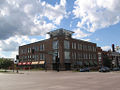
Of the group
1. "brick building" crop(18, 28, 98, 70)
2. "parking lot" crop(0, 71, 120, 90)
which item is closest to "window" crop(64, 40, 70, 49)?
"brick building" crop(18, 28, 98, 70)

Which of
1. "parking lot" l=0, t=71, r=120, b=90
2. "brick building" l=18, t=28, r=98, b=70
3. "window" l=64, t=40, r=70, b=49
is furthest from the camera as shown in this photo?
"window" l=64, t=40, r=70, b=49

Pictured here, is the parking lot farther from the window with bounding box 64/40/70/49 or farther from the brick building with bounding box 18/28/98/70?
the window with bounding box 64/40/70/49

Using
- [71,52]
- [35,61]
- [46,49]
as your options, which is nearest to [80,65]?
[71,52]

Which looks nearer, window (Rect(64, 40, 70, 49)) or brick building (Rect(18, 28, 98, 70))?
brick building (Rect(18, 28, 98, 70))

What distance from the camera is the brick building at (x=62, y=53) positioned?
2280 inches

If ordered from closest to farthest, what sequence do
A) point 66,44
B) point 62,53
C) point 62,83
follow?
1. point 62,83
2. point 62,53
3. point 66,44

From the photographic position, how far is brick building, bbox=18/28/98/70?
57.9 meters

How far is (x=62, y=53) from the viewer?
5669 centimetres

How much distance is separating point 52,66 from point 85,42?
68.3ft

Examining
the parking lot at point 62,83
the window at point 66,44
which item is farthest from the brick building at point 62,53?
the parking lot at point 62,83

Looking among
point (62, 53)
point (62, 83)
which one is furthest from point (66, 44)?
point (62, 83)

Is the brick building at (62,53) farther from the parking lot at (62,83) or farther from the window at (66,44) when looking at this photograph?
the parking lot at (62,83)

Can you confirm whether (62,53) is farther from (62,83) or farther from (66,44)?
(62,83)

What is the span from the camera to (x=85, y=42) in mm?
70062
